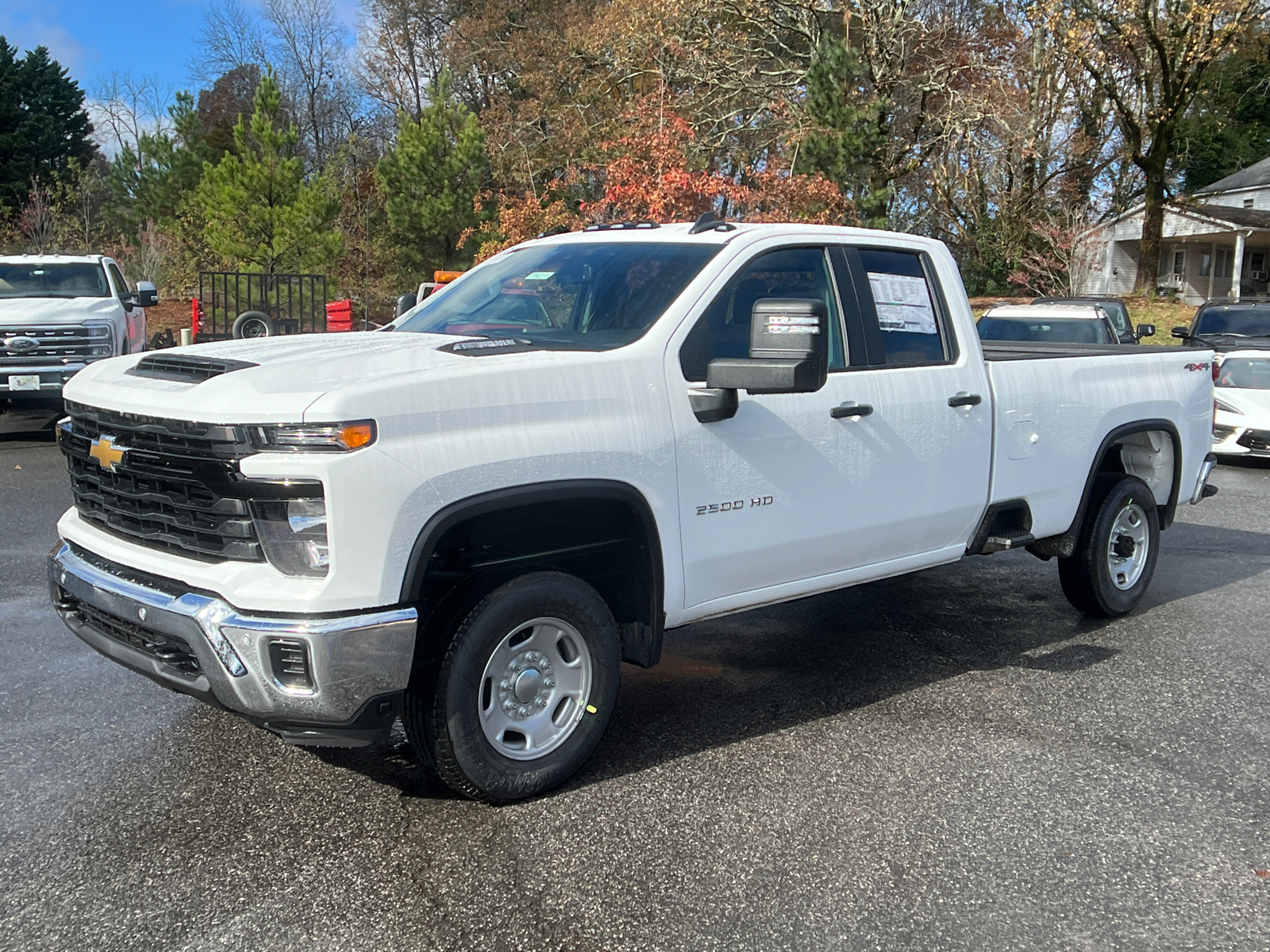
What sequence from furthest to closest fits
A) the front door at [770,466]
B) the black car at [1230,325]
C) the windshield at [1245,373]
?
the black car at [1230,325]
the windshield at [1245,373]
the front door at [770,466]

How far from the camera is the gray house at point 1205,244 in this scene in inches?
1563

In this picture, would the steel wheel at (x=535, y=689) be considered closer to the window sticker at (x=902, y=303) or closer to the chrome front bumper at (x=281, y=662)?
the chrome front bumper at (x=281, y=662)

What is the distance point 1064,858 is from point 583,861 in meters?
1.54

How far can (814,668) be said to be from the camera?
5688 mm

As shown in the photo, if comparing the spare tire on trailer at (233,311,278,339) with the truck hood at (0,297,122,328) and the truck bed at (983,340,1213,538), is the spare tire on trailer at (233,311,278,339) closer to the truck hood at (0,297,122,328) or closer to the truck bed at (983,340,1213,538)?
the truck hood at (0,297,122,328)

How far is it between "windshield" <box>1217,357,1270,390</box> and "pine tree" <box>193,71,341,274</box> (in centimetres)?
2003

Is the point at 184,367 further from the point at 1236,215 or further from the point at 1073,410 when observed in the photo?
the point at 1236,215

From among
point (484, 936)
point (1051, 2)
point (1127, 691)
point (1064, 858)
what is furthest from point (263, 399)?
point (1051, 2)

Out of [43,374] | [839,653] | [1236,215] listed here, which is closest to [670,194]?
[43,374]

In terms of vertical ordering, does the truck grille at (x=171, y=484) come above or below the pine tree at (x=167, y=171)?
below

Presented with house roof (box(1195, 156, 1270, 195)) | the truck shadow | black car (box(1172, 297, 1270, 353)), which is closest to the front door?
the truck shadow

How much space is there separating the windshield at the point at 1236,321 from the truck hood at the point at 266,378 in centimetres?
1459

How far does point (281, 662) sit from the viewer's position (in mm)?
3445

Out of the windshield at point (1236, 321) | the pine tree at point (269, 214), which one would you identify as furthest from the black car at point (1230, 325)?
the pine tree at point (269, 214)
